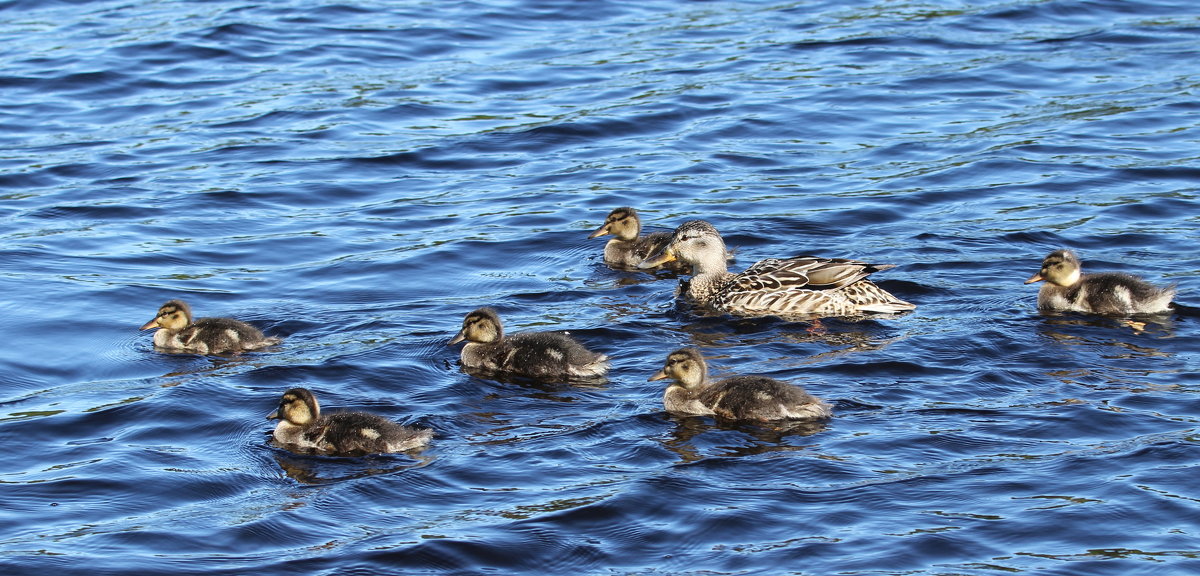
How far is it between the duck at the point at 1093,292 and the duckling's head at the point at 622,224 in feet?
10.2

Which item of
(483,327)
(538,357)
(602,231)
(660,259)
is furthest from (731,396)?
(602,231)

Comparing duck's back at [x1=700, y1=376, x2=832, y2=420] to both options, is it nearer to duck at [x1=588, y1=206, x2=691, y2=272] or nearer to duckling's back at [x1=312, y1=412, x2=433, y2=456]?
duckling's back at [x1=312, y1=412, x2=433, y2=456]

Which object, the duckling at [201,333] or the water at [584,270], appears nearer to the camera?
the water at [584,270]

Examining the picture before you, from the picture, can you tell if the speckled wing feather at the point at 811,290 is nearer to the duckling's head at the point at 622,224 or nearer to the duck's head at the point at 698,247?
the duck's head at the point at 698,247

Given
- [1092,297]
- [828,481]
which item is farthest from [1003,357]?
[828,481]

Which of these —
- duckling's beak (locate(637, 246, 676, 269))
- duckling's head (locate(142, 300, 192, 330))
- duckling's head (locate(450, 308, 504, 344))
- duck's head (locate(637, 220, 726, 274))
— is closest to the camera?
duckling's head (locate(450, 308, 504, 344))

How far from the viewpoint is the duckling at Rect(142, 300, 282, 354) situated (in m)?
9.38

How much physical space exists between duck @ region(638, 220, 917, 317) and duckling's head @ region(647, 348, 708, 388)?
196cm

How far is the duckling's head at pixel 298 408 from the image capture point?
7789 millimetres

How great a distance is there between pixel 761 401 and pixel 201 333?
352 cm

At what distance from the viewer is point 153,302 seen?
1067cm

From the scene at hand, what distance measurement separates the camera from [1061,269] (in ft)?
32.1

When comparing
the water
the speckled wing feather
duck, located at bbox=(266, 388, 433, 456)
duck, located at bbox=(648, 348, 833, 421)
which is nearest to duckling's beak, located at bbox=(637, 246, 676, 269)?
the water

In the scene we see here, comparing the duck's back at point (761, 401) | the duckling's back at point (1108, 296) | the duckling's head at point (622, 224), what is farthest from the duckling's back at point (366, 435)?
the duckling's head at point (622, 224)
